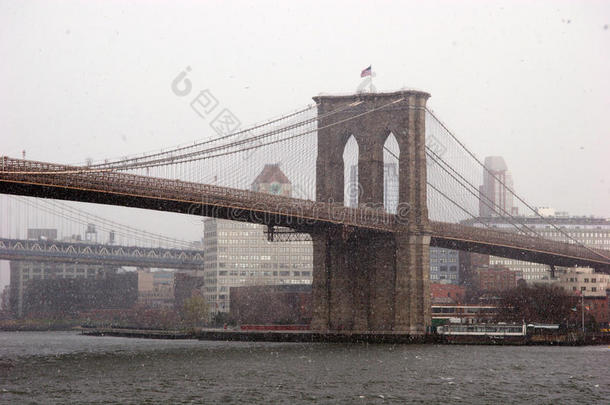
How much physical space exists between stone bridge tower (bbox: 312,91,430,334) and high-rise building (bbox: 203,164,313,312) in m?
64.7

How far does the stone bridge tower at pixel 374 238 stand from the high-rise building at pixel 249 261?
212ft

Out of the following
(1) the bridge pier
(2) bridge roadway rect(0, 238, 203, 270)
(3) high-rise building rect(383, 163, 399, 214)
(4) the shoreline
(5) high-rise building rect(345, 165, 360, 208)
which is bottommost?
(4) the shoreline

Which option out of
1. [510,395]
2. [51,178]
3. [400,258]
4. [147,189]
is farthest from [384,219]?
[510,395]

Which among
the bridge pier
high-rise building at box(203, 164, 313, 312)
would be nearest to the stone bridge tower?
the bridge pier

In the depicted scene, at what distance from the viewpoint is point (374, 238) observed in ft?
249

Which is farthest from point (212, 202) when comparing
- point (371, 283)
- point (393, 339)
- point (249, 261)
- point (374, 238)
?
point (249, 261)

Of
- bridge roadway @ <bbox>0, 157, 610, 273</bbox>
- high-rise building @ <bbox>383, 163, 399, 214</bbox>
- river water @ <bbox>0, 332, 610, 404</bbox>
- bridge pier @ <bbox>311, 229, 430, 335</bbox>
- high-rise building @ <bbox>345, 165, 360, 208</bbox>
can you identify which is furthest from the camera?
high-rise building @ <bbox>383, 163, 399, 214</bbox>

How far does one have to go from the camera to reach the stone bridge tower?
7431cm

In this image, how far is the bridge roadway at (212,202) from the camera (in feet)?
170

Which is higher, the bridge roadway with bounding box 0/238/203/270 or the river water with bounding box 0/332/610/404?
the bridge roadway with bounding box 0/238/203/270

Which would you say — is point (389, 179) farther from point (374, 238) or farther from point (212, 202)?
point (212, 202)

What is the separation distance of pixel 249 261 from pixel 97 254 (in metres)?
21.6

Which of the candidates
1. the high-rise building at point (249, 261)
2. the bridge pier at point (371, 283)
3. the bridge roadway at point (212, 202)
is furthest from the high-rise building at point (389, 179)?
the high-rise building at point (249, 261)

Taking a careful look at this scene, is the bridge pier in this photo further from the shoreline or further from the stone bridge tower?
the shoreline
